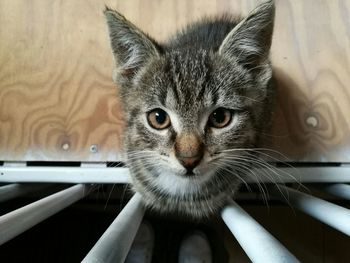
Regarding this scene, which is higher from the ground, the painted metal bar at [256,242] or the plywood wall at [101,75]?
the plywood wall at [101,75]

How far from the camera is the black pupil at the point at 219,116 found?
980 mm

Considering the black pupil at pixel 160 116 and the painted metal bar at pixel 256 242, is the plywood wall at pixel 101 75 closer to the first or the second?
the black pupil at pixel 160 116

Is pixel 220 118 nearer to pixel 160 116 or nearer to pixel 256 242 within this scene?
pixel 160 116

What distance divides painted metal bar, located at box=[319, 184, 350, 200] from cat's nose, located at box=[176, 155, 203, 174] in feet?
1.60

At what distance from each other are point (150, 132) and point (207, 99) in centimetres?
18

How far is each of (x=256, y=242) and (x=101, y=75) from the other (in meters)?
1.03

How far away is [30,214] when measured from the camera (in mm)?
785

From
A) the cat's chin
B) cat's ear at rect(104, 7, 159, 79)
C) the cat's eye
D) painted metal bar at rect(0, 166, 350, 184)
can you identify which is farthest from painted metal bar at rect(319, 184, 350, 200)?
cat's ear at rect(104, 7, 159, 79)

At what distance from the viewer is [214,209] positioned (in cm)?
109

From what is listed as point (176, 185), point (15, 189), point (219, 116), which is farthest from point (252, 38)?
point (15, 189)

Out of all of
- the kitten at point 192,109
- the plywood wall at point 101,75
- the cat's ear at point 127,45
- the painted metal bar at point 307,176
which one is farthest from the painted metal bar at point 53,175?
the painted metal bar at point 307,176

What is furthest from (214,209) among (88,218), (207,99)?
(88,218)

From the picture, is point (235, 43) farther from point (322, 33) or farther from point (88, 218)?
point (88, 218)

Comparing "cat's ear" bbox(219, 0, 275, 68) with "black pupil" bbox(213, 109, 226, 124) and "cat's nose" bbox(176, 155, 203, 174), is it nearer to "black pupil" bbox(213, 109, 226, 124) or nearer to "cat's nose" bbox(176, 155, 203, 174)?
"black pupil" bbox(213, 109, 226, 124)
